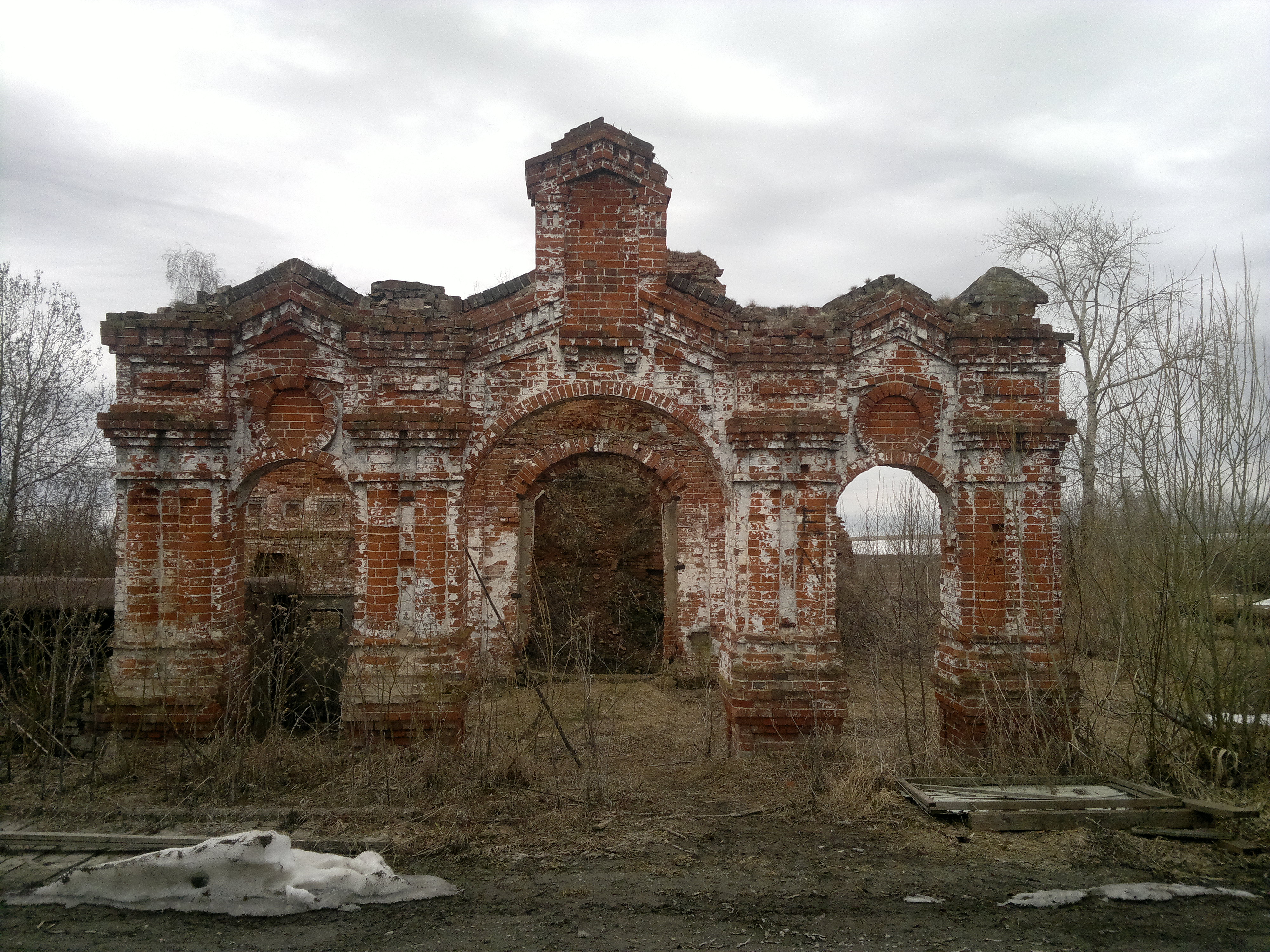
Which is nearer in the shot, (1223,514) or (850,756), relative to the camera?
(1223,514)

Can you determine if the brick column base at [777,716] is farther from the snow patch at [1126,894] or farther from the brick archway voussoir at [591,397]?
the snow patch at [1126,894]

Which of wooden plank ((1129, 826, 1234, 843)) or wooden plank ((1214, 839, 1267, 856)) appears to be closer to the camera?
wooden plank ((1214, 839, 1267, 856))

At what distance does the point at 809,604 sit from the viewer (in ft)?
23.7

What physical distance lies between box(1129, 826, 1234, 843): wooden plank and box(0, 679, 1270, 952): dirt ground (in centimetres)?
10

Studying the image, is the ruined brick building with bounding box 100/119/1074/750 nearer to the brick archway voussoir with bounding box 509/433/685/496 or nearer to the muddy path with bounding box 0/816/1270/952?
the muddy path with bounding box 0/816/1270/952

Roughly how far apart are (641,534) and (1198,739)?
840cm

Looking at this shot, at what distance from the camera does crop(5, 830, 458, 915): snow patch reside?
4641 mm

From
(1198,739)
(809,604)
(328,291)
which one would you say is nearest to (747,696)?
(809,604)

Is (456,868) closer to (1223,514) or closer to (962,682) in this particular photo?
(962,682)

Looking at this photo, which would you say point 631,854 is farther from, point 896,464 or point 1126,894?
point 896,464

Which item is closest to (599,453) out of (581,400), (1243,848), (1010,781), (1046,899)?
(581,400)

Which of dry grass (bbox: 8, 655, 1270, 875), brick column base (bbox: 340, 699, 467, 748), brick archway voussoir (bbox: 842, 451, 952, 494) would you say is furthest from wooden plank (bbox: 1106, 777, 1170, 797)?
brick column base (bbox: 340, 699, 467, 748)

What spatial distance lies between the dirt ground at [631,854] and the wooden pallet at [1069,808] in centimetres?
11

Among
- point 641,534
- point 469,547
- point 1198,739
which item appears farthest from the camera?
point 641,534
